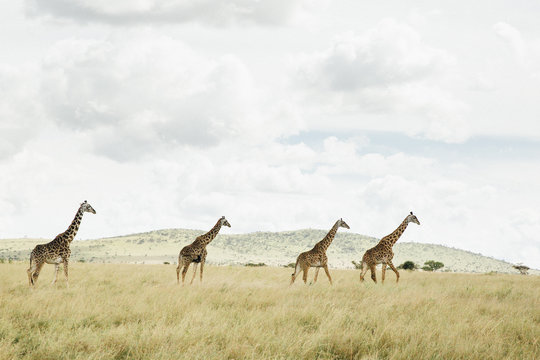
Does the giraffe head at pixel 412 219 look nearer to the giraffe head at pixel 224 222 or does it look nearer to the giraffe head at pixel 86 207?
the giraffe head at pixel 224 222

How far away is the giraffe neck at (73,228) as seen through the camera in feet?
48.4

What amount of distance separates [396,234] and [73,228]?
1221cm

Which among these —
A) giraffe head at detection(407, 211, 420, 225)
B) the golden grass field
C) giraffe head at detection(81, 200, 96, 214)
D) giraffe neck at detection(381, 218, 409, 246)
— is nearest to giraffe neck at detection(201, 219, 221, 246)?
the golden grass field

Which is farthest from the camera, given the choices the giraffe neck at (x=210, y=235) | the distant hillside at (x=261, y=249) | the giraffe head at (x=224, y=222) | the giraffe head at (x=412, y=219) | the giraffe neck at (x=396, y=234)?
the distant hillside at (x=261, y=249)

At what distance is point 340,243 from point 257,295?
13934 centimetres

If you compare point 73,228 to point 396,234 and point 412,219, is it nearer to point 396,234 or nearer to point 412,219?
point 396,234

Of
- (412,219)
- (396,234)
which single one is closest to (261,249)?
(412,219)

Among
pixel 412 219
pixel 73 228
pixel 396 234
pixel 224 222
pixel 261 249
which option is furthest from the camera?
pixel 261 249

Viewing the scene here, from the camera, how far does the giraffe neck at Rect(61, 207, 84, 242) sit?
14739 mm

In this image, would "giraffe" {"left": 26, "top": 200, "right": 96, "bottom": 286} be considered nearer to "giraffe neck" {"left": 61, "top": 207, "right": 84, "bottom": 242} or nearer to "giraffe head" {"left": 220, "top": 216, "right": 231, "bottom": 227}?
"giraffe neck" {"left": 61, "top": 207, "right": 84, "bottom": 242}

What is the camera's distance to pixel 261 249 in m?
137

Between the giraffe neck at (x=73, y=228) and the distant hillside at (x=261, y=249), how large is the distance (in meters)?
96.5

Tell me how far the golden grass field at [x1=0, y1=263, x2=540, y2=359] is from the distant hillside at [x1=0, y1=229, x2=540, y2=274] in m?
101

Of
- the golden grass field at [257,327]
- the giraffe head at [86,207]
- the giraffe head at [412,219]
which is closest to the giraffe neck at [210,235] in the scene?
the golden grass field at [257,327]
